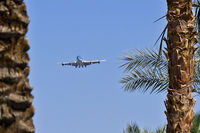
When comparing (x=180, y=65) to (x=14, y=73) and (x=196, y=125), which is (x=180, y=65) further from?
(x=196, y=125)

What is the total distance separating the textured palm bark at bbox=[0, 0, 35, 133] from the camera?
15.0 ft

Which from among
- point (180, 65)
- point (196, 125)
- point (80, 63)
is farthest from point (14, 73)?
point (80, 63)

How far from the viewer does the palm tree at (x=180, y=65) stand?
10523mm

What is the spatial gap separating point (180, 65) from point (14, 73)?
257 inches

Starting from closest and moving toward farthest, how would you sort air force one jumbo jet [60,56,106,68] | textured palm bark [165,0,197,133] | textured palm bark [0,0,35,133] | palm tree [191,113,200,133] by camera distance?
textured palm bark [0,0,35,133] < textured palm bark [165,0,197,133] < palm tree [191,113,200,133] < air force one jumbo jet [60,56,106,68]

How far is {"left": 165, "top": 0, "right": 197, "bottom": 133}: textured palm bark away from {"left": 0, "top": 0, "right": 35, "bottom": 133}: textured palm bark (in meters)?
6.29

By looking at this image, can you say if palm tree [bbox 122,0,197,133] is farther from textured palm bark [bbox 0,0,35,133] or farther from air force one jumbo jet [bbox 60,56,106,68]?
air force one jumbo jet [bbox 60,56,106,68]

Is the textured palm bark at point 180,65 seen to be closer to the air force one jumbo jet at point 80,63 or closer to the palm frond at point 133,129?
the palm frond at point 133,129

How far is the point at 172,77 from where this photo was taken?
1069 cm

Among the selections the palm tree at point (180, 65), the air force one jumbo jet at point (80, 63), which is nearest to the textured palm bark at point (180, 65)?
the palm tree at point (180, 65)

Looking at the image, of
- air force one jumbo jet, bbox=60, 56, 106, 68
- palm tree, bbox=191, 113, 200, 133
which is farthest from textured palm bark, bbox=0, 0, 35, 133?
air force one jumbo jet, bbox=60, 56, 106, 68

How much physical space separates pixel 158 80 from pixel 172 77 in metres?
7.58

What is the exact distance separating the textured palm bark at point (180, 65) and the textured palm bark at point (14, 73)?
629 centimetres

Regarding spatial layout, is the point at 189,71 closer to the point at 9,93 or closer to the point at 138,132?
the point at 9,93
